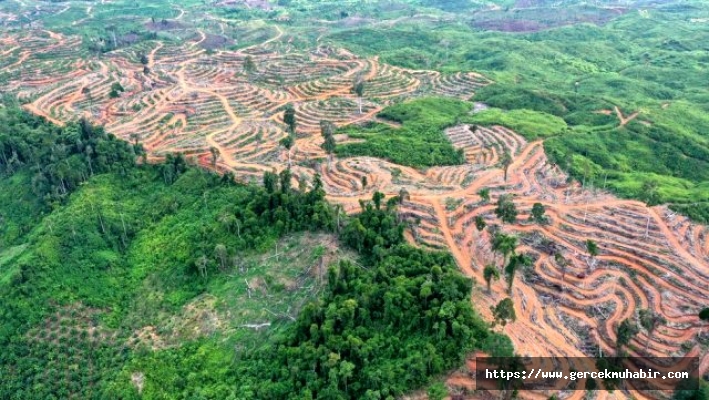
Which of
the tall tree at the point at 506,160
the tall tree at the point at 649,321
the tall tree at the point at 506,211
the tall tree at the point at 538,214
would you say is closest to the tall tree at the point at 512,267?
the tall tree at the point at 506,211

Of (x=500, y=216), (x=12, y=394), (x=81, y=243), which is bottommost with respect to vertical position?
(x=12, y=394)

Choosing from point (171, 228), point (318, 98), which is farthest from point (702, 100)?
point (171, 228)

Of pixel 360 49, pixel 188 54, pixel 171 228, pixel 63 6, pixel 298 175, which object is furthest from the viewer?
pixel 63 6

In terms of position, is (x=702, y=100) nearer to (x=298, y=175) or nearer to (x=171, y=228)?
(x=298, y=175)

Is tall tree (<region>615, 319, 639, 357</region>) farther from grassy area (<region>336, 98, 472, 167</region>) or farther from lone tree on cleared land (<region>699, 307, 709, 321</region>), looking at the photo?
grassy area (<region>336, 98, 472, 167</region>)

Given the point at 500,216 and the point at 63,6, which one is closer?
the point at 500,216

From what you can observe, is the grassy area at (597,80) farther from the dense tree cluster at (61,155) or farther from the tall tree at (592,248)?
the dense tree cluster at (61,155)

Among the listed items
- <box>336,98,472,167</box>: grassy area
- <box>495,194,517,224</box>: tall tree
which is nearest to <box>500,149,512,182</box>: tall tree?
<box>336,98,472,167</box>: grassy area
